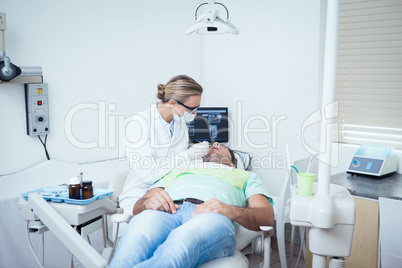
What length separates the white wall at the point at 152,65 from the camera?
2.42m

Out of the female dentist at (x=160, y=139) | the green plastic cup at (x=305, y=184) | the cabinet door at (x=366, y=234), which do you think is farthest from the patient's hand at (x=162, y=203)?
the cabinet door at (x=366, y=234)

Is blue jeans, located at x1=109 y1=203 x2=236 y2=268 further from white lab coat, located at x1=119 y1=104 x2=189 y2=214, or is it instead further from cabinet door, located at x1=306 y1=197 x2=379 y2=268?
cabinet door, located at x1=306 y1=197 x2=379 y2=268

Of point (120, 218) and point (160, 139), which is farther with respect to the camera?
point (160, 139)

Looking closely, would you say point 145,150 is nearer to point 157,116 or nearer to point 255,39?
point 157,116

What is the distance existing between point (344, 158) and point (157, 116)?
4.23 ft

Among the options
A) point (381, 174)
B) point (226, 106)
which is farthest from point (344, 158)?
point (226, 106)

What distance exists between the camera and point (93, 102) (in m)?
2.75

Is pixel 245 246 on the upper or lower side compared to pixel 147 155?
lower

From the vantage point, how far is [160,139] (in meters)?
2.13

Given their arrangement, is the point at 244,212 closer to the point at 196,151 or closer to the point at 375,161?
the point at 196,151

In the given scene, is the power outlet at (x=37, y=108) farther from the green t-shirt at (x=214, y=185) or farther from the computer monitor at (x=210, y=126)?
the computer monitor at (x=210, y=126)

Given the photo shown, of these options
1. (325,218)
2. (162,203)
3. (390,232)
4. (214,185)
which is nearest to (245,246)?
(214,185)

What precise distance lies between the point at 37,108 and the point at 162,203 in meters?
1.19

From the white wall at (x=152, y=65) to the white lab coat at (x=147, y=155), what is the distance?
783 millimetres
